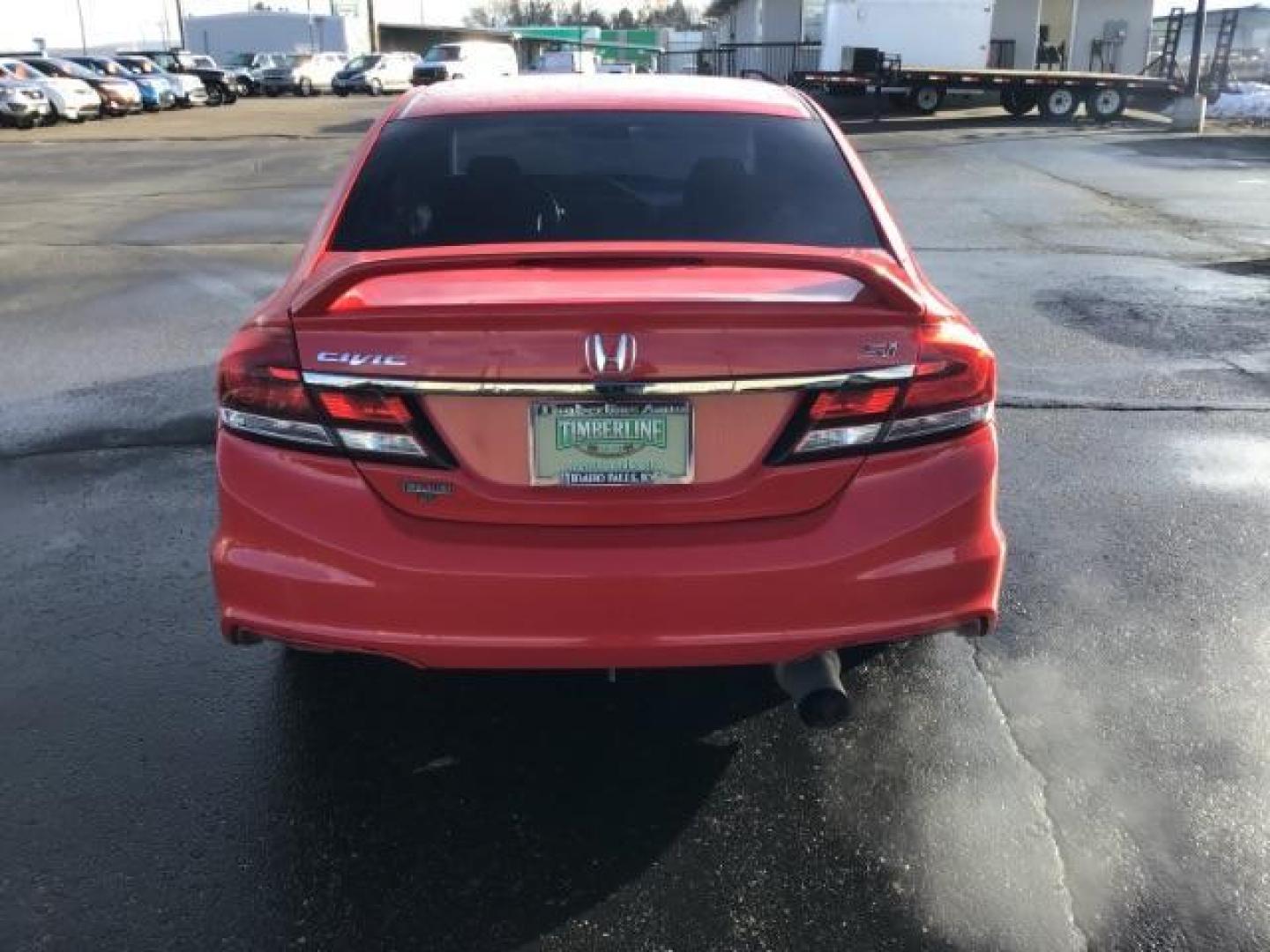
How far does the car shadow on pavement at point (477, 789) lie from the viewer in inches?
101

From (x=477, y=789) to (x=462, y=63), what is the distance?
42.0 meters

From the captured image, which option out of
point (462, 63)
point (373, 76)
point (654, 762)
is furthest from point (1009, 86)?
point (654, 762)

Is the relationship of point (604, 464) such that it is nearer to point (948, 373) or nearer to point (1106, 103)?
point (948, 373)

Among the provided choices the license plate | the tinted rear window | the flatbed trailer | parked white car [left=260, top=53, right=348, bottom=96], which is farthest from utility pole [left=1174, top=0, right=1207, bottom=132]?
parked white car [left=260, top=53, right=348, bottom=96]

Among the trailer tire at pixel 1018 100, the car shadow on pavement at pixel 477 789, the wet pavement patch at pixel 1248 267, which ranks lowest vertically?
the wet pavement patch at pixel 1248 267

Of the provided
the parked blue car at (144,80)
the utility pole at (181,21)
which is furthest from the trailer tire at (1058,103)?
the utility pole at (181,21)

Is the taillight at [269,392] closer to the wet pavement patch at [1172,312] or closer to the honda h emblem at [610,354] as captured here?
the honda h emblem at [610,354]

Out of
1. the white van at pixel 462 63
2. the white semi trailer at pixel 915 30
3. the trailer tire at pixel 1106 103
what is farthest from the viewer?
the white van at pixel 462 63

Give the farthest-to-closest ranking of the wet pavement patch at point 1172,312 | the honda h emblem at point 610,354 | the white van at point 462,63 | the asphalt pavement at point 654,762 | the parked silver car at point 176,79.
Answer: the white van at point 462,63, the parked silver car at point 176,79, the wet pavement patch at point 1172,312, the asphalt pavement at point 654,762, the honda h emblem at point 610,354

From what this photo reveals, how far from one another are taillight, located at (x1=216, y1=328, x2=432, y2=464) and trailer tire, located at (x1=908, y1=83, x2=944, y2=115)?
30.0 metres

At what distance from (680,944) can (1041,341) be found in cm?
620

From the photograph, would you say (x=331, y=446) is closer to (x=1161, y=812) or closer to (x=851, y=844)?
(x=851, y=844)

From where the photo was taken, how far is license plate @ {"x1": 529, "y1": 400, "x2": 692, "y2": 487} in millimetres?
2484

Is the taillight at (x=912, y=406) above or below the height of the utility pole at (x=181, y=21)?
below
